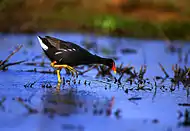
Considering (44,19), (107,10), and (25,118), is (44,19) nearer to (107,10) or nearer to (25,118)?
(107,10)

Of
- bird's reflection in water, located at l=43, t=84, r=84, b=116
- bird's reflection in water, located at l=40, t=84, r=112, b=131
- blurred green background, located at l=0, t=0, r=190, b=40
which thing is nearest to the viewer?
bird's reflection in water, located at l=40, t=84, r=112, b=131

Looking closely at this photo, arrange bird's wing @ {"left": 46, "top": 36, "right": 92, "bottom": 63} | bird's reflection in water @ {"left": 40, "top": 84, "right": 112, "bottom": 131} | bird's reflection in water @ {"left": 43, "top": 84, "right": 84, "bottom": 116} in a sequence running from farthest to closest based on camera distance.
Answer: bird's wing @ {"left": 46, "top": 36, "right": 92, "bottom": 63}
bird's reflection in water @ {"left": 43, "top": 84, "right": 84, "bottom": 116}
bird's reflection in water @ {"left": 40, "top": 84, "right": 112, "bottom": 131}

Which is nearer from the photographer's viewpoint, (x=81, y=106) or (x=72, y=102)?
(x=81, y=106)

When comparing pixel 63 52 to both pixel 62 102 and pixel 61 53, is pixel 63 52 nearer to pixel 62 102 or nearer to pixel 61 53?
pixel 61 53

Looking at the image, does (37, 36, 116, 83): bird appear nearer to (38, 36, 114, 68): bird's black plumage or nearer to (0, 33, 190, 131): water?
(38, 36, 114, 68): bird's black plumage

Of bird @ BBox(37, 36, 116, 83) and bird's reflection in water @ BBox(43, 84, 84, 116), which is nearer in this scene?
bird's reflection in water @ BBox(43, 84, 84, 116)

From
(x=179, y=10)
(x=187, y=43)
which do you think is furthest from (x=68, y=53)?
(x=179, y=10)

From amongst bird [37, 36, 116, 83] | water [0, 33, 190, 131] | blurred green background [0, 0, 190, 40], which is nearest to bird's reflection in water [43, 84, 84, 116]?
water [0, 33, 190, 131]

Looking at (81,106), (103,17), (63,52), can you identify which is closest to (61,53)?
(63,52)
